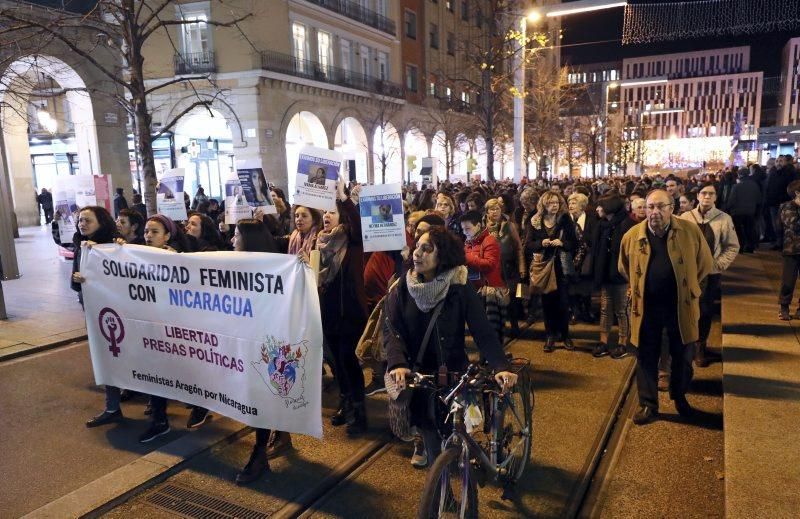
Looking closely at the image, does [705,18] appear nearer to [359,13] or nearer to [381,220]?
[381,220]

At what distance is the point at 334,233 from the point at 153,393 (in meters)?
2.15

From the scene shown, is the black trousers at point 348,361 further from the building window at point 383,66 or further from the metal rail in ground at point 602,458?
the building window at point 383,66

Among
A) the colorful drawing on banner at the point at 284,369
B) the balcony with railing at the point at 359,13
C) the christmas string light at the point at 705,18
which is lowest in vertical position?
the colorful drawing on banner at the point at 284,369

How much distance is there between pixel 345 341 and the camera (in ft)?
17.8

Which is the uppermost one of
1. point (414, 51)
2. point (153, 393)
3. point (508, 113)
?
point (414, 51)

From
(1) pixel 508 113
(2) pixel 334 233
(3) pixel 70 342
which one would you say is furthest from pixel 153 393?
(1) pixel 508 113

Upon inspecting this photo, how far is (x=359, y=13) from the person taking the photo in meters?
36.3

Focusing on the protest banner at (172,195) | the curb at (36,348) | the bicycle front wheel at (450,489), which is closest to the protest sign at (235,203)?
the protest banner at (172,195)

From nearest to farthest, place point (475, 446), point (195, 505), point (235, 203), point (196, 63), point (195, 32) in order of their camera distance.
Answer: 1. point (475, 446)
2. point (195, 505)
3. point (235, 203)
4. point (196, 63)
5. point (195, 32)

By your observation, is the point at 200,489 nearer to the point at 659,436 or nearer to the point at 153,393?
the point at 153,393

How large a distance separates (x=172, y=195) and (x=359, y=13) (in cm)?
3014

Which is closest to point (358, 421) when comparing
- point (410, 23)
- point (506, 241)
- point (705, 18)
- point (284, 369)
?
point (284, 369)

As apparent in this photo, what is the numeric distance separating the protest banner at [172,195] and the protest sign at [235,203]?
120cm

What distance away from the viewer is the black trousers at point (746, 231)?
1454 cm
